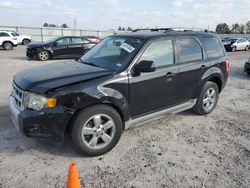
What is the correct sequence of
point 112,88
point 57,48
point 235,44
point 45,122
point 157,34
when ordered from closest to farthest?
point 45,122 → point 112,88 → point 157,34 → point 57,48 → point 235,44

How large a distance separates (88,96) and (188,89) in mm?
2265

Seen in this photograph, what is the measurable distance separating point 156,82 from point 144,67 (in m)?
0.52

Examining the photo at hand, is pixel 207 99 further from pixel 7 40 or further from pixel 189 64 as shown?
pixel 7 40

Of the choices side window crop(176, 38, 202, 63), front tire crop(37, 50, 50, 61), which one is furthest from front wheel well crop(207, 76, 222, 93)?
front tire crop(37, 50, 50, 61)

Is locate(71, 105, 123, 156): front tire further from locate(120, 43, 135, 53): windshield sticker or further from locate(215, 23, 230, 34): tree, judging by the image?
locate(215, 23, 230, 34): tree

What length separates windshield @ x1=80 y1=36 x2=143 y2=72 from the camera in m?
4.23

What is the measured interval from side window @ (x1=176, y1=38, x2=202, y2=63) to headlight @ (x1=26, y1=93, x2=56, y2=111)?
2472 millimetres

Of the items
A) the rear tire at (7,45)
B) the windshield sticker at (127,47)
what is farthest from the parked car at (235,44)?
the windshield sticker at (127,47)

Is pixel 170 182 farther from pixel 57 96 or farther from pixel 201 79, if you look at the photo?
pixel 201 79

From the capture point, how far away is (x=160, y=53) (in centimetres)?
456

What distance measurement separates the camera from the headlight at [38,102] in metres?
3.48

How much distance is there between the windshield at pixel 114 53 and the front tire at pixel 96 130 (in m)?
0.73

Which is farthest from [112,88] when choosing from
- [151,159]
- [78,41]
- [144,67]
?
[78,41]

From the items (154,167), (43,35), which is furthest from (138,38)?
(43,35)
